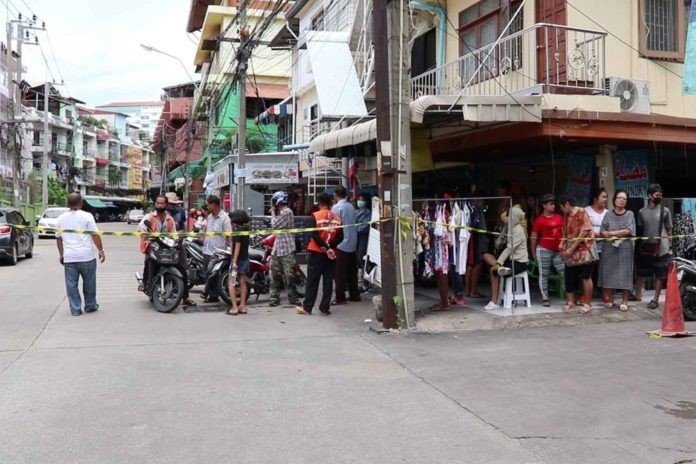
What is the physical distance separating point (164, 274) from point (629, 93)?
810 centimetres

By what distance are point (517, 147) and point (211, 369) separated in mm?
7289

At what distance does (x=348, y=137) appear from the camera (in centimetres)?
1142

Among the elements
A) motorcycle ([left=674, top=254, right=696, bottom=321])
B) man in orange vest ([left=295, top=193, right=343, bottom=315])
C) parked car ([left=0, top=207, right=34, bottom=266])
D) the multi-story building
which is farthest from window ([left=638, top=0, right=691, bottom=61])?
the multi-story building

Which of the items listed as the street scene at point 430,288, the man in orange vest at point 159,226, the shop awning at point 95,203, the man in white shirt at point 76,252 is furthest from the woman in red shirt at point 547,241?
the shop awning at point 95,203

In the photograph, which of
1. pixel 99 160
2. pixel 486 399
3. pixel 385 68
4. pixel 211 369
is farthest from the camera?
pixel 99 160

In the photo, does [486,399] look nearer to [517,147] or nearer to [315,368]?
[315,368]

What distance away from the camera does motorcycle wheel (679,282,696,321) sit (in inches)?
373

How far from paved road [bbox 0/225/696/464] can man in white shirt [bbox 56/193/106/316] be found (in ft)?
2.27

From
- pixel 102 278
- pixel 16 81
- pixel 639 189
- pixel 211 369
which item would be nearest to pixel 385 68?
pixel 211 369

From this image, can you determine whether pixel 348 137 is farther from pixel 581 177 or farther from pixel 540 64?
pixel 581 177

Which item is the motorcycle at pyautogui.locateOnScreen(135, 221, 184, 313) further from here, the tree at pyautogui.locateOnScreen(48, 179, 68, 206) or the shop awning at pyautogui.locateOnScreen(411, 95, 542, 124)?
the tree at pyautogui.locateOnScreen(48, 179, 68, 206)

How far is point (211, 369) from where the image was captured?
6.62m

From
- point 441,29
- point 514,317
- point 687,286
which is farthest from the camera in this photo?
point 441,29

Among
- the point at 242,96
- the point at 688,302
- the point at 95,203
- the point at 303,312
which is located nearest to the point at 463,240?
the point at 303,312
